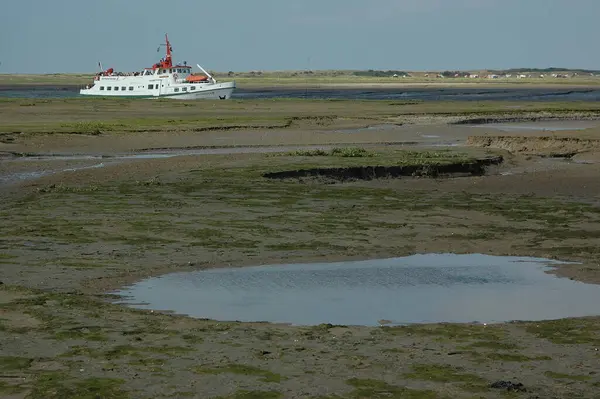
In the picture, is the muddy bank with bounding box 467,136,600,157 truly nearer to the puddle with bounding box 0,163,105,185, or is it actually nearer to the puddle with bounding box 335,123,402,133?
the puddle with bounding box 335,123,402,133

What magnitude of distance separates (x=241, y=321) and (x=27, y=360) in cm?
302

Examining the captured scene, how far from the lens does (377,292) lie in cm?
1455

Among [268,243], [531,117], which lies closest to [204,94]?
[531,117]

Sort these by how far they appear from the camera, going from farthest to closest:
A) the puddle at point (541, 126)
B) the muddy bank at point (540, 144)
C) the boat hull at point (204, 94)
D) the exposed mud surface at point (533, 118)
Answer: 1. the boat hull at point (204, 94)
2. the exposed mud surface at point (533, 118)
3. the puddle at point (541, 126)
4. the muddy bank at point (540, 144)

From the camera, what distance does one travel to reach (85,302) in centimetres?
1269

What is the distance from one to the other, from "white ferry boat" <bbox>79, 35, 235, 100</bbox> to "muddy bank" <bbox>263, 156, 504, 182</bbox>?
219ft

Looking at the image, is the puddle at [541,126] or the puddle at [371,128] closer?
the puddle at [371,128]

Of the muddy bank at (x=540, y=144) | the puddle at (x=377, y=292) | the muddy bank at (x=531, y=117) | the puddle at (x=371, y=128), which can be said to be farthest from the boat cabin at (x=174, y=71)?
the puddle at (x=377, y=292)

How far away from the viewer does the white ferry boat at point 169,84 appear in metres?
96.5

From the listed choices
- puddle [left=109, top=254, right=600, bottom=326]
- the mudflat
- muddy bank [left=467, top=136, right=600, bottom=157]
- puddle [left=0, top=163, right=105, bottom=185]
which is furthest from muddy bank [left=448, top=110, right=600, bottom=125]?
puddle [left=109, top=254, right=600, bottom=326]

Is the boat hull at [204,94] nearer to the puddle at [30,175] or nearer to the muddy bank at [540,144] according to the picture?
the muddy bank at [540,144]

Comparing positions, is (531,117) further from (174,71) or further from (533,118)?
(174,71)

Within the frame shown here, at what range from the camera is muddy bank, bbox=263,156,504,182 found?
28359 mm

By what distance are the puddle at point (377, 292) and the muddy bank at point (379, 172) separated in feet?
36.7
